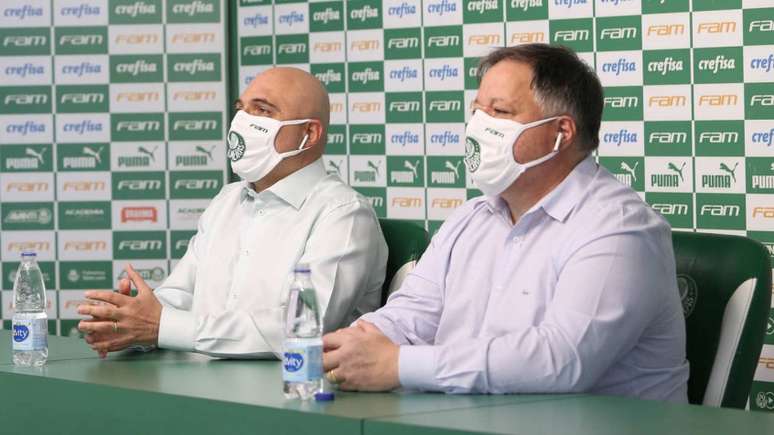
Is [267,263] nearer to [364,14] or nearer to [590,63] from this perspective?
[590,63]

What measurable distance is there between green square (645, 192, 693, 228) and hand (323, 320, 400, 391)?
2379mm

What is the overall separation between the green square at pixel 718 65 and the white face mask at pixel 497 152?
187cm

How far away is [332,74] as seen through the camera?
5.23 meters

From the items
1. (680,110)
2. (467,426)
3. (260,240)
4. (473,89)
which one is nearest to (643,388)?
(467,426)

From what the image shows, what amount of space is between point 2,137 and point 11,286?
0.68m

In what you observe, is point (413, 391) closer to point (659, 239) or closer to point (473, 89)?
point (659, 239)

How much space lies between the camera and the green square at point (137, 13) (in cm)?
533

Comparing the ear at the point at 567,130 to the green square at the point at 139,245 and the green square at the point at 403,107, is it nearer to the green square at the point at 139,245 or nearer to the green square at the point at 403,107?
the green square at the point at 403,107

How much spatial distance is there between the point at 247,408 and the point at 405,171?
3.12 meters

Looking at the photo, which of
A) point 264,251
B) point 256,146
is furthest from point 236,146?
point 264,251

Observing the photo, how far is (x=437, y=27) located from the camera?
16.2ft

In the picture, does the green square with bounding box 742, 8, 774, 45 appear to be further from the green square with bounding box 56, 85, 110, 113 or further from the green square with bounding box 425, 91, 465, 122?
the green square with bounding box 56, 85, 110, 113

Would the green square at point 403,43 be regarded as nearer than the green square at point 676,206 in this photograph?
No

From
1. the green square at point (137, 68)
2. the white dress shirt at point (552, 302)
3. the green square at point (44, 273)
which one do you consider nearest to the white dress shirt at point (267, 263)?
the white dress shirt at point (552, 302)
